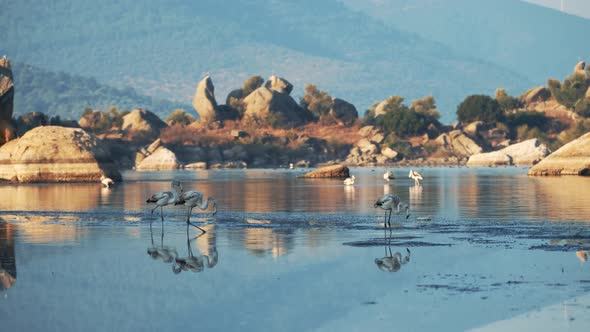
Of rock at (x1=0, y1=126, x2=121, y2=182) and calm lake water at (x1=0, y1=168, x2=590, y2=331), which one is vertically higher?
rock at (x1=0, y1=126, x2=121, y2=182)

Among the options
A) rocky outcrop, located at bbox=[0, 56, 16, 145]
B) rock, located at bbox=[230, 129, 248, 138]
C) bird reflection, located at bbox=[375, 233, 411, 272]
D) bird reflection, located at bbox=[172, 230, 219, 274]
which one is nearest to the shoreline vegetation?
rock, located at bbox=[230, 129, 248, 138]

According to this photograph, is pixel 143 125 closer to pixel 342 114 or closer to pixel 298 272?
pixel 342 114

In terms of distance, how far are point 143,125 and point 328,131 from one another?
92.9ft

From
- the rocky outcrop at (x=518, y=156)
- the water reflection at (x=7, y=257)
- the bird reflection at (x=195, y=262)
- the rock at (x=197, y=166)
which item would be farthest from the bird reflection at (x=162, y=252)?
the rock at (x=197, y=166)

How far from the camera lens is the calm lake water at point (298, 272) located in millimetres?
12891

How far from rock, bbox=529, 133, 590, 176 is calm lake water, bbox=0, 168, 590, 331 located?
32.8 meters

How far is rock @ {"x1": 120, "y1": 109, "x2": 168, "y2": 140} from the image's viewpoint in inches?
5605

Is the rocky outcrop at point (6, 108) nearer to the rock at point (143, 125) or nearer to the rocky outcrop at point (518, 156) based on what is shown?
the rocky outcrop at point (518, 156)

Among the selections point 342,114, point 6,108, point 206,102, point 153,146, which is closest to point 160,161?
point 153,146

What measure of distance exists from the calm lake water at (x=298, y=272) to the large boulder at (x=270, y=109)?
121 m

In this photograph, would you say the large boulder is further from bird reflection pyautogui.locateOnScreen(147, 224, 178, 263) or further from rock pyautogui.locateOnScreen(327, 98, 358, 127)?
bird reflection pyautogui.locateOnScreen(147, 224, 178, 263)

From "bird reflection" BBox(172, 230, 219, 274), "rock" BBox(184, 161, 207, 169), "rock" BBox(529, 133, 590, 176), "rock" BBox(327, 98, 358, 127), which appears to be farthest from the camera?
"rock" BBox(327, 98, 358, 127)

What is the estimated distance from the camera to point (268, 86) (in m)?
164

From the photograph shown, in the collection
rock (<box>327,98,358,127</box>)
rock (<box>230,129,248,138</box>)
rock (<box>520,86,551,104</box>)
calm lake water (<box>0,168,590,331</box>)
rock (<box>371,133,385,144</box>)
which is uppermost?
rock (<box>520,86,551,104</box>)
